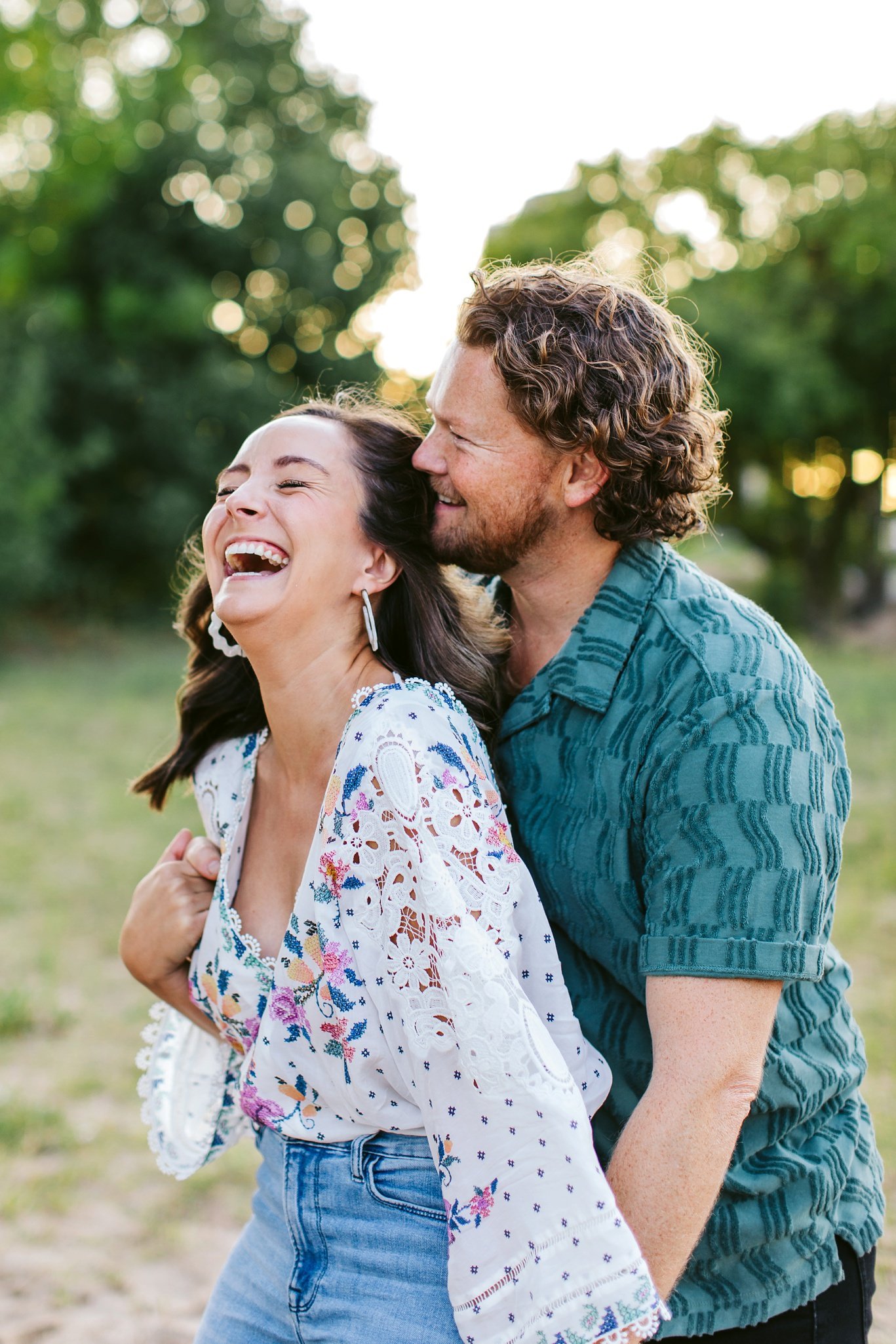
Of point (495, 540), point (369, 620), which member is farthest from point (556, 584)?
point (369, 620)

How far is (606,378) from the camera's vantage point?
2227mm

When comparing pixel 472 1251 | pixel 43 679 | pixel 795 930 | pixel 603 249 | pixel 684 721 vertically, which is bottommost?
pixel 43 679

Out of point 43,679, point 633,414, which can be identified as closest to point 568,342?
point 633,414

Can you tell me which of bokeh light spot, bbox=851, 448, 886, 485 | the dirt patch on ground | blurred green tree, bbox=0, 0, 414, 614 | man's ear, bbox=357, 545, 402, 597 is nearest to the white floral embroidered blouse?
man's ear, bbox=357, 545, 402, 597

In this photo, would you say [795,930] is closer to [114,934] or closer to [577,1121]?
[577,1121]

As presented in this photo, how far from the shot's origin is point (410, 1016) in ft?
5.79

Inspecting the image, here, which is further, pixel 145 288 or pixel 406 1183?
pixel 145 288

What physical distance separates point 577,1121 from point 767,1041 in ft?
1.34

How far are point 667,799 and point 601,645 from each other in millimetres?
344

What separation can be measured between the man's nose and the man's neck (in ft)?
0.82

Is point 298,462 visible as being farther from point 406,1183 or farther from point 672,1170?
point 672,1170

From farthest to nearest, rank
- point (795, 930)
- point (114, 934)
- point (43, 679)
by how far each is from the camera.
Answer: point (43, 679) → point (114, 934) → point (795, 930)

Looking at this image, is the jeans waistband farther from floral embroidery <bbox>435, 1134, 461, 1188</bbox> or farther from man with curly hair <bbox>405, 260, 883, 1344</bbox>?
man with curly hair <bbox>405, 260, 883, 1344</bbox>

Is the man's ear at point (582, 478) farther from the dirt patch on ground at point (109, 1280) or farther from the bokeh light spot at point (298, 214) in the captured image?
the bokeh light spot at point (298, 214)
